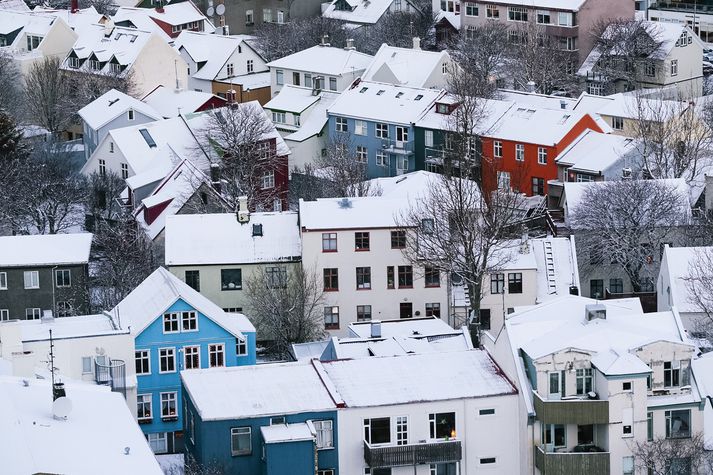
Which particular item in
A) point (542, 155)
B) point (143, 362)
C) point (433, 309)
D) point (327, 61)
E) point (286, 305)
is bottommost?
point (143, 362)

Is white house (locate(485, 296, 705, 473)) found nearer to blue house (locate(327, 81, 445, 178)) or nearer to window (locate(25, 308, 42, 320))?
window (locate(25, 308, 42, 320))

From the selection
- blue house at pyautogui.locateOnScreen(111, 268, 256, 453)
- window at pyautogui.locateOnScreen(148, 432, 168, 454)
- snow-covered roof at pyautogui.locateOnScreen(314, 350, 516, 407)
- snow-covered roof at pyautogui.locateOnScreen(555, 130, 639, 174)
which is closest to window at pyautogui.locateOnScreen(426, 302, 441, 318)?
blue house at pyautogui.locateOnScreen(111, 268, 256, 453)

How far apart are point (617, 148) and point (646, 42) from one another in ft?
71.0

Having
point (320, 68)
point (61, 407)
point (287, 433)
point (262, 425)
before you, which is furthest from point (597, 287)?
point (61, 407)

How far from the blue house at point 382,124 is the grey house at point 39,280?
25223 millimetres

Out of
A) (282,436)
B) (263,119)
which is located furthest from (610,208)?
(282,436)

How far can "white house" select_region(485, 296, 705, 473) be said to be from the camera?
212 ft

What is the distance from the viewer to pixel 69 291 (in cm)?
8400

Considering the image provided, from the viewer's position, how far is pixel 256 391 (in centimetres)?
6600

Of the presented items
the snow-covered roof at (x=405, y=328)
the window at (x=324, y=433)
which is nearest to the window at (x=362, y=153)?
the snow-covered roof at (x=405, y=328)

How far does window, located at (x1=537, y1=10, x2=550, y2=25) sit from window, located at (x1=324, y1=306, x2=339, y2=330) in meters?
45.8

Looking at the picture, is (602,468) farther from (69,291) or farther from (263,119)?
(263,119)

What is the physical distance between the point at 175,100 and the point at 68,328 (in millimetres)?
45148

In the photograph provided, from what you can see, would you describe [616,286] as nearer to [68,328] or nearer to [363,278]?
[363,278]
